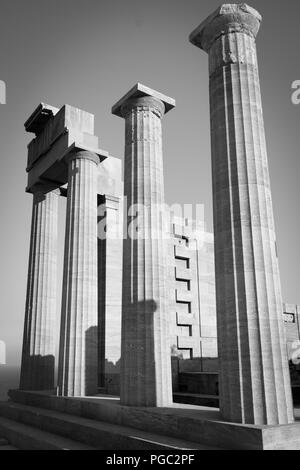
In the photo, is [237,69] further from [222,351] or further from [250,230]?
[222,351]

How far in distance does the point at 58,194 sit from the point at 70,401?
22.4m

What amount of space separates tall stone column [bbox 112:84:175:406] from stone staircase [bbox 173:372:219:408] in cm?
661

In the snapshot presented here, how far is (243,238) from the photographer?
1911 centimetres

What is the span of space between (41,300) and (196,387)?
53.4 ft

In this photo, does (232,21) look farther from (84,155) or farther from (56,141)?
(56,141)

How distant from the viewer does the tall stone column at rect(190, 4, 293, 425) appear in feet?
57.6

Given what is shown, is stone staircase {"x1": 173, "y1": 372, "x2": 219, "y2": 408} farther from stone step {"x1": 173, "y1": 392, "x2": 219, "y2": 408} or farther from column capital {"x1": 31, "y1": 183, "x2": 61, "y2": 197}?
column capital {"x1": 31, "y1": 183, "x2": 61, "y2": 197}

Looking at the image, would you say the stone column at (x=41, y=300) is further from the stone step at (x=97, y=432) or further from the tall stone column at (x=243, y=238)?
the tall stone column at (x=243, y=238)

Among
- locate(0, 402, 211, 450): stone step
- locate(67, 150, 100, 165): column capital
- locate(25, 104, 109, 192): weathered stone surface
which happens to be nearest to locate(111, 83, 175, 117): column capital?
locate(67, 150, 100, 165): column capital

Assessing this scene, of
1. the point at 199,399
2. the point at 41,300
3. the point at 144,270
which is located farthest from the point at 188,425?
the point at 41,300

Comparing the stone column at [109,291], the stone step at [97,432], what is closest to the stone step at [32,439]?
the stone step at [97,432]

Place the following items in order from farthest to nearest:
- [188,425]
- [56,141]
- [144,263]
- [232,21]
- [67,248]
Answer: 1. [56,141]
2. [67,248]
3. [144,263]
4. [232,21]
5. [188,425]

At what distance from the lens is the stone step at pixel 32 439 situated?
2283 cm

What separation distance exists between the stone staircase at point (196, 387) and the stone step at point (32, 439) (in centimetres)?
1004
